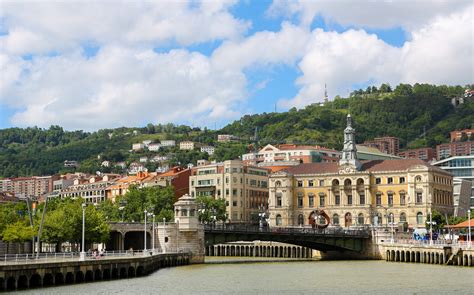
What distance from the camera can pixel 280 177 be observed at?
633 ft

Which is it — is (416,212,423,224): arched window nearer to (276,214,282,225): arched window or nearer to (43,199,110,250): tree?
(276,214,282,225): arched window

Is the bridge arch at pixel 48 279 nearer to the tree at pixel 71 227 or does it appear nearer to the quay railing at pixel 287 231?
the tree at pixel 71 227

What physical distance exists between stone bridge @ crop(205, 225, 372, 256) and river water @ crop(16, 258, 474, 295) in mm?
15828

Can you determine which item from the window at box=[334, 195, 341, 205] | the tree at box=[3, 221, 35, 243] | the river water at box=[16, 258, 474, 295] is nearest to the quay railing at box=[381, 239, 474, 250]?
the river water at box=[16, 258, 474, 295]

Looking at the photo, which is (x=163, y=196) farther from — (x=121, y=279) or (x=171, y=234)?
(x=121, y=279)

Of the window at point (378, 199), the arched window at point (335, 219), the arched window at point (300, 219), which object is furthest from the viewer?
the arched window at point (300, 219)

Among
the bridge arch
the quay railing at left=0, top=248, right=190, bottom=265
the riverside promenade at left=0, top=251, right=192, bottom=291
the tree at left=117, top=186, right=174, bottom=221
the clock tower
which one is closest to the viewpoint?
the riverside promenade at left=0, top=251, right=192, bottom=291

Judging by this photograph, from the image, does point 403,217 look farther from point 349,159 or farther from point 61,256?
point 61,256

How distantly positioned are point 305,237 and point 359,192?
5541 cm

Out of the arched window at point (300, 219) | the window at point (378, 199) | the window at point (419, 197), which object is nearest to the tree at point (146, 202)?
the arched window at point (300, 219)

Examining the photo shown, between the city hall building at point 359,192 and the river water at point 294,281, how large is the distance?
6503 centimetres

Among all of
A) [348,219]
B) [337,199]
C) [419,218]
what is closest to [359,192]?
[337,199]

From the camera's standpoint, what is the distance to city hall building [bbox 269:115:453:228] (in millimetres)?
178375

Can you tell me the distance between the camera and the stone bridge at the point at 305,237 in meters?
128
